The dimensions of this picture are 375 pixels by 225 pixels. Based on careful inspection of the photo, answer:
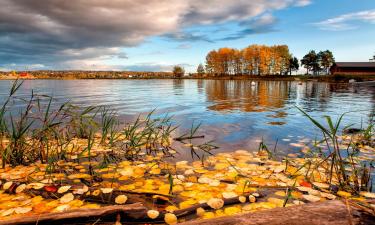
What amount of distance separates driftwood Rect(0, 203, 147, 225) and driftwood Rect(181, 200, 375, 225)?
45.9 inches

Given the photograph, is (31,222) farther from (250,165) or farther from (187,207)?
(250,165)

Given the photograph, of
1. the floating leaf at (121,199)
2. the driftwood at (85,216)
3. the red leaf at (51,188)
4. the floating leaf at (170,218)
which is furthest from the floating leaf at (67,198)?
the floating leaf at (170,218)

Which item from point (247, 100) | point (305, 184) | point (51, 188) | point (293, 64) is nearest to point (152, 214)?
point (51, 188)

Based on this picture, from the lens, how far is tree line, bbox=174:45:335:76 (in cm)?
10131

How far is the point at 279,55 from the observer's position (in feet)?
334

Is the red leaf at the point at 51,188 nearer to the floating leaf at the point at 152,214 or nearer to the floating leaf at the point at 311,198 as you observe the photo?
the floating leaf at the point at 152,214

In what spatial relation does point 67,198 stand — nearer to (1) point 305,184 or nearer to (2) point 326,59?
(1) point 305,184

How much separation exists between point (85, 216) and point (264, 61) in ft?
345

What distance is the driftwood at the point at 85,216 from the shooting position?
2.79 m

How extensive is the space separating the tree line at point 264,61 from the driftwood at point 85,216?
103115mm

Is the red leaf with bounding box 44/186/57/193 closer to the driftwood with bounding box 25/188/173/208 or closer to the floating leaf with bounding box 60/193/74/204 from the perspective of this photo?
the driftwood with bounding box 25/188/173/208

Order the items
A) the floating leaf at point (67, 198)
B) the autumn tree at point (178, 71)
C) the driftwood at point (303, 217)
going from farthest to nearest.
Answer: the autumn tree at point (178, 71) → the floating leaf at point (67, 198) → the driftwood at point (303, 217)

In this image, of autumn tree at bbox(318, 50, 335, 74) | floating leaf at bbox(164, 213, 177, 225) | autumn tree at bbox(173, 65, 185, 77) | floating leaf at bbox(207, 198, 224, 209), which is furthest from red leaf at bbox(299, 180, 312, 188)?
autumn tree at bbox(173, 65, 185, 77)

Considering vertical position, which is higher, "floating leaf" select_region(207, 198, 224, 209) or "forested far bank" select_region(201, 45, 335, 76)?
"forested far bank" select_region(201, 45, 335, 76)
